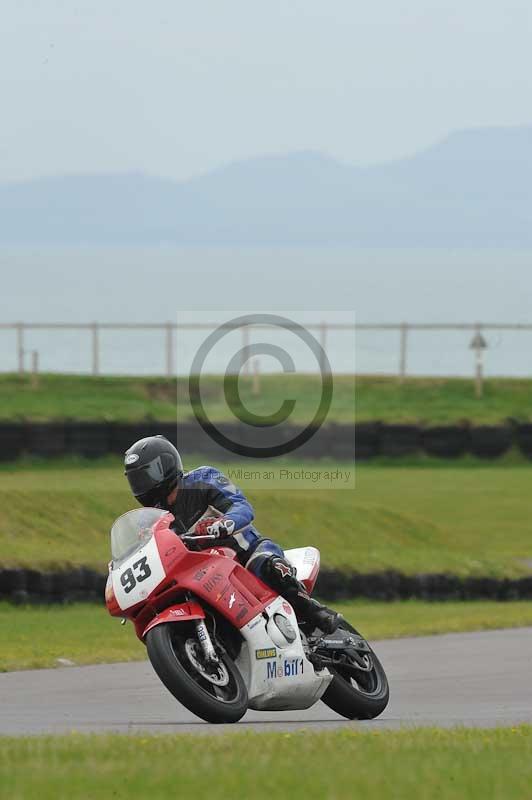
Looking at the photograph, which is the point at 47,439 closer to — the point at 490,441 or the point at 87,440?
the point at 87,440

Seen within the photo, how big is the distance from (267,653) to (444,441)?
82.7 feet

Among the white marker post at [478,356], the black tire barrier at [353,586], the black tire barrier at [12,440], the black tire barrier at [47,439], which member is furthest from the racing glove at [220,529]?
the white marker post at [478,356]

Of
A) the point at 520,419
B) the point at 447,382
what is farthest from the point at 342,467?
the point at 447,382

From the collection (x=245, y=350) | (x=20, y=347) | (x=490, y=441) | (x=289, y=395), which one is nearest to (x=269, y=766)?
(x=490, y=441)

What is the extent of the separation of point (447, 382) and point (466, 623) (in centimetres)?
2331

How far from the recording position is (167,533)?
8.96 metres

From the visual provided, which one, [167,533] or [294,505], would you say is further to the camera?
[294,505]

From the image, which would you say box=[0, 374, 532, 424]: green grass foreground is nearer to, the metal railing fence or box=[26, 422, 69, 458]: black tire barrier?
the metal railing fence

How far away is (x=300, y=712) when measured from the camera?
10.5 metres

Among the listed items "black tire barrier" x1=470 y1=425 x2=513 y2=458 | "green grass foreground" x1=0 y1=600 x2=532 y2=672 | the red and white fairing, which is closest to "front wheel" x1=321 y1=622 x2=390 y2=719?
the red and white fairing

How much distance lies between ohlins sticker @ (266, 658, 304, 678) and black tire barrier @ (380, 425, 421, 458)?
80.7 feet

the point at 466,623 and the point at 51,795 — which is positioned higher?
the point at 51,795

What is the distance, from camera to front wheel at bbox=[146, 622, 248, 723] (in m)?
8.51

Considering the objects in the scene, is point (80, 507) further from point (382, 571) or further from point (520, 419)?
point (520, 419)
